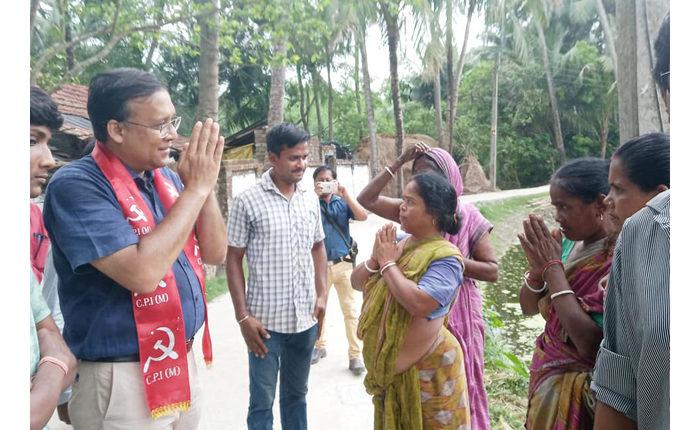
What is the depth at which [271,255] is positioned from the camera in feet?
7.56

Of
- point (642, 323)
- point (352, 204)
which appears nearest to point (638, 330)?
point (642, 323)

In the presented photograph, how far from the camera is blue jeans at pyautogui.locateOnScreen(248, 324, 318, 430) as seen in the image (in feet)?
7.42

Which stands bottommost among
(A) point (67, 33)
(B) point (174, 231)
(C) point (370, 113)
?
(B) point (174, 231)

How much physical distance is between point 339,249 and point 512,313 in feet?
12.3

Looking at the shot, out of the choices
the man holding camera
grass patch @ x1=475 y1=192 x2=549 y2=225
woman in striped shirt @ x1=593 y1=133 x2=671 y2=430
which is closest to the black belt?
→ woman in striped shirt @ x1=593 y1=133 x2=671 y2=430

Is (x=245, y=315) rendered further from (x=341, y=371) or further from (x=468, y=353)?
(x=341, y=371)

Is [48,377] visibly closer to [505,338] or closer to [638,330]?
[638,330]

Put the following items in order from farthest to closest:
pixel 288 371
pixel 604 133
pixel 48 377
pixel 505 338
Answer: pixel 604 133, pixel 505 338, pixel 288 371, pixel 48 377

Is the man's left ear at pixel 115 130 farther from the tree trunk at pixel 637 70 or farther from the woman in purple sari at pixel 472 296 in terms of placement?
the tree trunk at pixel 637 70

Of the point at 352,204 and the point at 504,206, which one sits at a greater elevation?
the point at 504,206

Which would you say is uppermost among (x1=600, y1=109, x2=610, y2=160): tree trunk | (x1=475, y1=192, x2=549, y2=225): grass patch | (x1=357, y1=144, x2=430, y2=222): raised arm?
(x1=600, y1=109, x2=610, y2=160): tree trunk

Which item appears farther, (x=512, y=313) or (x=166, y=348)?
(x=512, y=313)

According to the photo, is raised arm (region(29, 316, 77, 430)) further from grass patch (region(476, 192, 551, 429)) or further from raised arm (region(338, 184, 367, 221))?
grass patch (region(476, 192, 551, 429))
